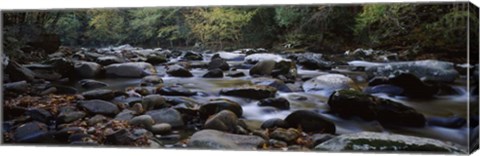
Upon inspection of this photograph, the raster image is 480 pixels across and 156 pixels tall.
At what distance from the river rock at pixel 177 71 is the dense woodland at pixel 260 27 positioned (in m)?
0.18

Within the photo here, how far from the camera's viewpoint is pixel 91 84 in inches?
216

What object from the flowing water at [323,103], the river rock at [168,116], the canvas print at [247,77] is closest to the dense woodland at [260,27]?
the canvas print at [247,77]

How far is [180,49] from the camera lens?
5.40 m

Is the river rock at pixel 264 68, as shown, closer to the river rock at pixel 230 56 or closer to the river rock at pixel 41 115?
the river rock at pixel 230 56

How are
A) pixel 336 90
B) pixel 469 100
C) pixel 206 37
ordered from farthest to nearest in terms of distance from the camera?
pixel 206 37 → pixel 336 90 → pixel 469 100

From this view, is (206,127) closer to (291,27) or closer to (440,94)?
(291,27)

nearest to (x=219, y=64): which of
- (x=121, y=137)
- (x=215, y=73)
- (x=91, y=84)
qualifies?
(x=215, y=73)

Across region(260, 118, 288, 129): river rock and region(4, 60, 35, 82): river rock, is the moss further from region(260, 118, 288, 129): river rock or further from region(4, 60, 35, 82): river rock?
region(4, 60, 35, 82): river rock

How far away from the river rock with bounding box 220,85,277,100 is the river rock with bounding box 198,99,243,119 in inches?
3.1

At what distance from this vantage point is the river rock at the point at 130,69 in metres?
5.41

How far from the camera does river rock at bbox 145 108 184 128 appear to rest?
17.2 ft

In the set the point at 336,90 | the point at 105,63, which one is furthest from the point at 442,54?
the point at 105,63

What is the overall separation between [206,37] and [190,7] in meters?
0.28

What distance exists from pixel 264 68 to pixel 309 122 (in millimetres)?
575
